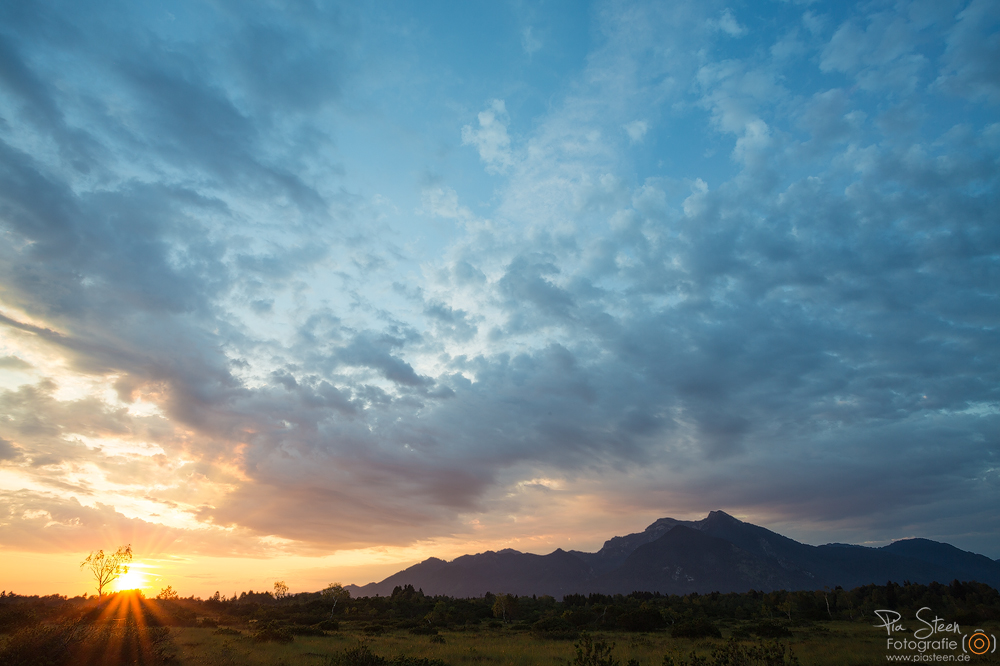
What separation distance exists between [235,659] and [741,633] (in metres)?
46.4

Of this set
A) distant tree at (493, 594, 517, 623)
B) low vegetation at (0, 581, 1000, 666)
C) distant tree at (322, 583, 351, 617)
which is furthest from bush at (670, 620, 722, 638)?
distant tree at (322, 583, 351, 617)

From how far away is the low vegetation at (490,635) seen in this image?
1038 inches

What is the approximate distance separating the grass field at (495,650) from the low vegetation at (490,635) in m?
0.13

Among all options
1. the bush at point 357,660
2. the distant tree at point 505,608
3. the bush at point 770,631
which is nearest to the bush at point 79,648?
the bush at point 357,660

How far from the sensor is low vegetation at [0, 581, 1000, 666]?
86.5ft

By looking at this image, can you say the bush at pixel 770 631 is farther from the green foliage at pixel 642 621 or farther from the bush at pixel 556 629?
the bush at pixel 556 629

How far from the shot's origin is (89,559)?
90875 mm

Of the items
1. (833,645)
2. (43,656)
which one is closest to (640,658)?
(833,645)

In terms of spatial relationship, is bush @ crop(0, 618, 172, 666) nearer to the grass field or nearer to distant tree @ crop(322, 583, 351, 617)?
the grass field

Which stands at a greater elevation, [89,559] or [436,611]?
[89,559]

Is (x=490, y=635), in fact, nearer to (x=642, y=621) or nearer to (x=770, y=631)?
(x=642, y=621)

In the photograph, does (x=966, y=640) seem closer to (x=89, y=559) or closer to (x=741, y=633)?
(x=741, y=633)

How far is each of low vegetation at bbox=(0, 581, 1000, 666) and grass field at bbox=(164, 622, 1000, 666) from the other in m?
0.13

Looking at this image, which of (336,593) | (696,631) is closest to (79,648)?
(696,631)
